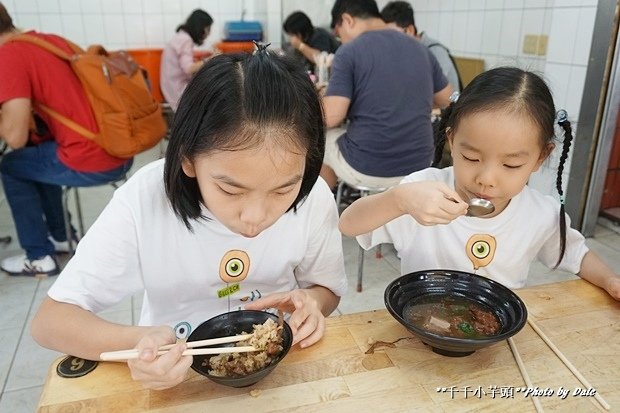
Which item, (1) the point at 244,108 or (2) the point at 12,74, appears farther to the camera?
(2) the point at 12,74

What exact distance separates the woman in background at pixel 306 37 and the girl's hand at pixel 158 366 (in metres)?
4.18

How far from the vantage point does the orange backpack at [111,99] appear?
2.51 meters

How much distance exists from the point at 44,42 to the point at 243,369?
2284mm

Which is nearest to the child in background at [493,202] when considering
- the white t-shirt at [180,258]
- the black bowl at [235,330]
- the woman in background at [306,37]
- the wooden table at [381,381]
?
the white t-shirt at [180,258]

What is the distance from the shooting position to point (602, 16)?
9.40 feet

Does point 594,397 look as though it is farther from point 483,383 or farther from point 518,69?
point 518,69

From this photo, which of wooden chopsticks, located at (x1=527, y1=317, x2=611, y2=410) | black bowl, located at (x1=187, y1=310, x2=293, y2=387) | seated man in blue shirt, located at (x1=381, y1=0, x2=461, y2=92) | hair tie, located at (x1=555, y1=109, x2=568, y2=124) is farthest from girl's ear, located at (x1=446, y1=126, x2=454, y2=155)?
seated man in blue shirt, located at (x1=381, y1=0, x2=461, y2=92)

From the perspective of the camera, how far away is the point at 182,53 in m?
5.06

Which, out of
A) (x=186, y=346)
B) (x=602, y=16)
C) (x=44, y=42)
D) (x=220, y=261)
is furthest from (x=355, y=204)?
(x=602, y=16)

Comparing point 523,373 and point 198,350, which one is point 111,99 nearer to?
point 198,350

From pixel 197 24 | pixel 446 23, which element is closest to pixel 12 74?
pixel 197 24

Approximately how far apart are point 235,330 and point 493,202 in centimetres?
73

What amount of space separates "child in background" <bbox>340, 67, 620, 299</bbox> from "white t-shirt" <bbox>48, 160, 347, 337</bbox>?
111mm

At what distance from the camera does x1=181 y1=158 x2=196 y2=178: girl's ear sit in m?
0.93
